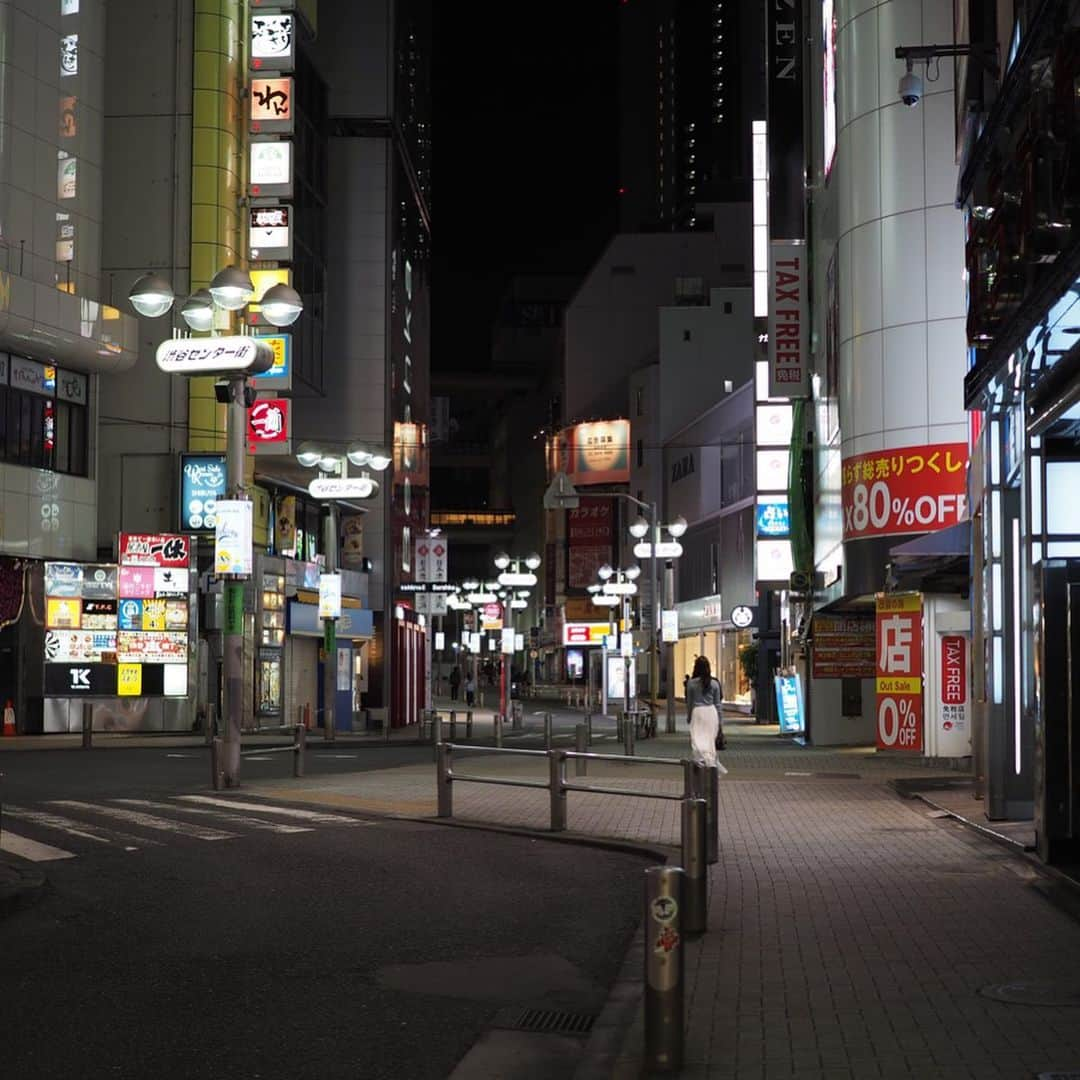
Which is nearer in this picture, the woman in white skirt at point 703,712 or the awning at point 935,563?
the awning at point 935,563

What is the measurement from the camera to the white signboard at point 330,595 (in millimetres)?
41781

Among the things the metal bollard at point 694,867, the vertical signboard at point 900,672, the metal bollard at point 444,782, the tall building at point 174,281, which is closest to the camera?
the metal bollard at point 694,867

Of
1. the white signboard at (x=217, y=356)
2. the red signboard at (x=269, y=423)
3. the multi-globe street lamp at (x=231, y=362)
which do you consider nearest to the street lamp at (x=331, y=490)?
the red signboard at (x=269, y=423)

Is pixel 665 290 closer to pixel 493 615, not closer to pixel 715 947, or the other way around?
pixel 493 615

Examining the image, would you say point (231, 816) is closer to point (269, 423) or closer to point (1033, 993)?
point (1033, 993)

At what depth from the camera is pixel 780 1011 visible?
845cm

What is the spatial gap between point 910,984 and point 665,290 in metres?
105

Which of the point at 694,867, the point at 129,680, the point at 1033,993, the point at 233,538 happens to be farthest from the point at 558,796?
the point at 129,680

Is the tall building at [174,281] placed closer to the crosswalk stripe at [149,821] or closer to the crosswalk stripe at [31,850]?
the crosswalk stripe at [149,821]

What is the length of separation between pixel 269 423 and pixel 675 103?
14330 centimetres

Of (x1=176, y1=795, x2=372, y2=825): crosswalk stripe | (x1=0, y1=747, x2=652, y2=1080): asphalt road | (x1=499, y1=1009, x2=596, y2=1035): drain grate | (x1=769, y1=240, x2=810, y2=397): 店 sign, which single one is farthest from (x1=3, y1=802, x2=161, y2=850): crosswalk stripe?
(x1=769, y1=240, x2=810, y2=397): 店 sign

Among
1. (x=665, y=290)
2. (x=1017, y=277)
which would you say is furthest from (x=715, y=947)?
(x=665, y=290)

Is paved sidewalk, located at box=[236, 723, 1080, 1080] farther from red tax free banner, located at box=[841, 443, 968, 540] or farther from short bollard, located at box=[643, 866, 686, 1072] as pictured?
red tax free banner, located at box=[841, 443, 968, 540]

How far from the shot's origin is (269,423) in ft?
155
